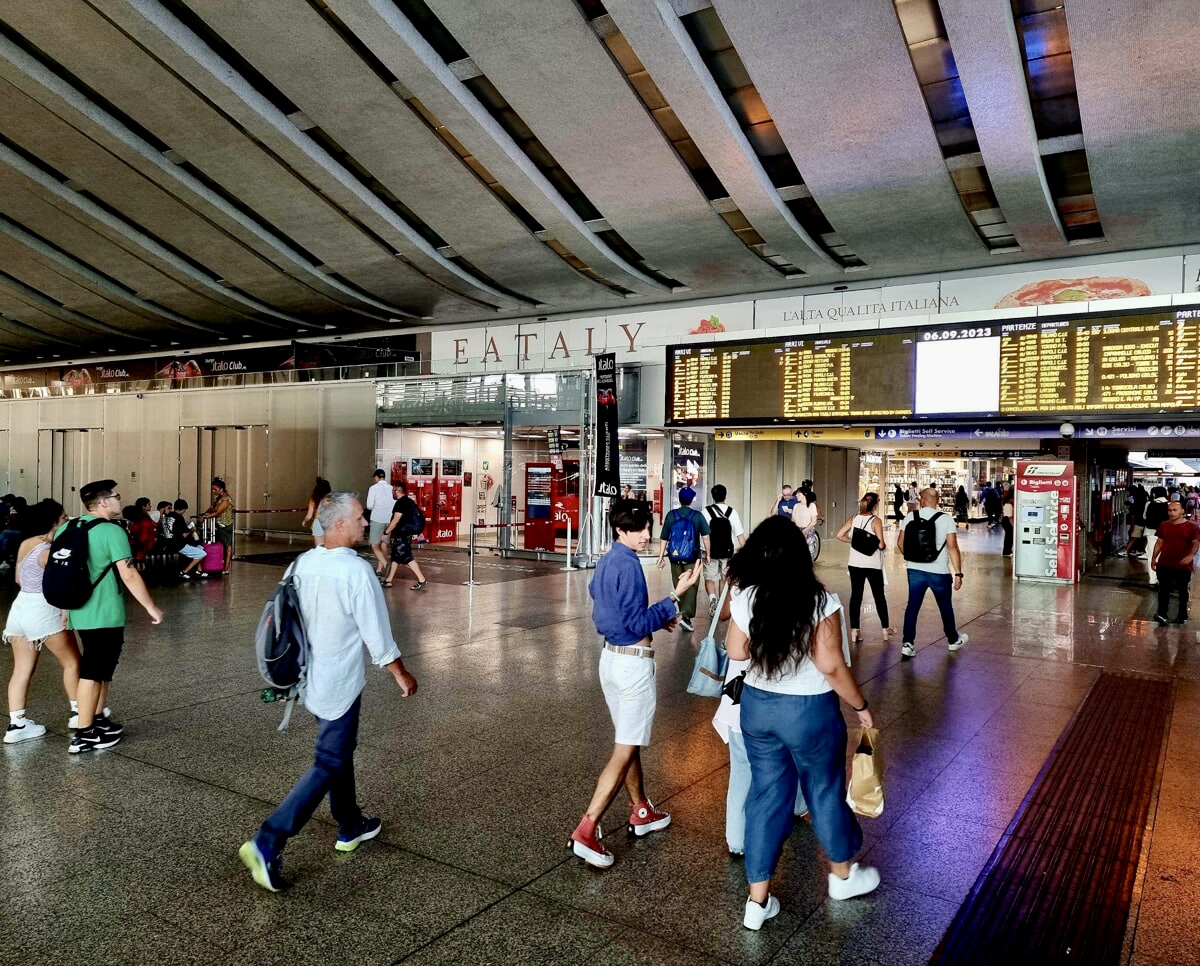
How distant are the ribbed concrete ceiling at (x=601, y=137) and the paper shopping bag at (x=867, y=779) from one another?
35.9ft

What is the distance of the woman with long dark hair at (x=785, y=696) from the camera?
3076 mm

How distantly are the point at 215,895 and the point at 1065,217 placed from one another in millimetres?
17426

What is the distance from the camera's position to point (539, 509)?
17.6 m

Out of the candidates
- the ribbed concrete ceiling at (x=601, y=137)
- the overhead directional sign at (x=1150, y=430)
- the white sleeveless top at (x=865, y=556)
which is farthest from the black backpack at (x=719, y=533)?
the ribbed concrete ceiling at (x=601, y=137)

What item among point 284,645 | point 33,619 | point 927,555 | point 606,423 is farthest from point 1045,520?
point 33,619

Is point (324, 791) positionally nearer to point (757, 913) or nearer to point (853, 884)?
point (757, 913)

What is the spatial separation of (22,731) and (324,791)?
3068 mm

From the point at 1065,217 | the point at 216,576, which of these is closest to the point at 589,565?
the point at 216,576

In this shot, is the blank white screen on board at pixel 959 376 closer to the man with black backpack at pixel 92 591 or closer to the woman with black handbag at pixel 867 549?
the woman with black handbag at pixel 867 549

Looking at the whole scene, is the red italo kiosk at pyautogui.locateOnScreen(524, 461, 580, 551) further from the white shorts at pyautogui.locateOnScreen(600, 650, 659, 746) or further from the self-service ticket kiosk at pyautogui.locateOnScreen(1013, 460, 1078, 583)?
the white shorts at pyautogui.locateOnScreen(600, 650, 659, 746)

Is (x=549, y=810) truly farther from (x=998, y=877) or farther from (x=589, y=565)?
(x=589, y=565)

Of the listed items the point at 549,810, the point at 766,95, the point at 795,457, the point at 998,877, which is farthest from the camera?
the point at 795,457

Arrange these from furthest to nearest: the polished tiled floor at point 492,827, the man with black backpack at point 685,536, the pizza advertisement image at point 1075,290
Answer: the pizza advertisement image at point 1075,290
the man with black backpack at point 685,536
the polished tiled floor at point 492,827

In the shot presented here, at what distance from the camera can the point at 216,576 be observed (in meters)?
13.3
